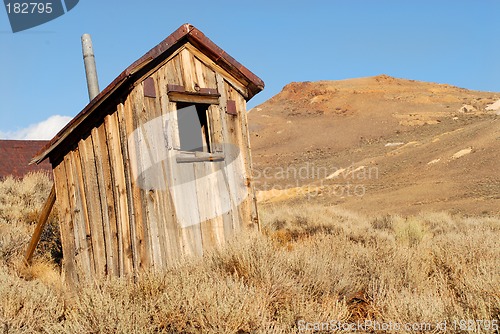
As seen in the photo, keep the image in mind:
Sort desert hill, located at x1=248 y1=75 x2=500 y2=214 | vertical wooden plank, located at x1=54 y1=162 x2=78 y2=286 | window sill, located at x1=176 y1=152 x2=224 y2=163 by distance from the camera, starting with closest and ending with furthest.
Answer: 1. window sill, located at x1=176 y1=152 x2=224 y2=163
2. vertical wooden plank, located at x1=54 y1=162 x2=78 y2=286
3. desert hill, located at x1=248 y1=75 x2=500 y2=214

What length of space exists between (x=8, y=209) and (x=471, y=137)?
25432mm

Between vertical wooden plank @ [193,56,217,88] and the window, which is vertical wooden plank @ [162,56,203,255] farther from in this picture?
the window

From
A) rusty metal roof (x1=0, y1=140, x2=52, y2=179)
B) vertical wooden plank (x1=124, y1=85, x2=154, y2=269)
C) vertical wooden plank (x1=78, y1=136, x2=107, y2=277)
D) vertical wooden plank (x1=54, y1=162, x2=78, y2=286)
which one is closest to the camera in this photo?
vertical wooden plank (x1=124, y1=85, x2=154, y2=269)

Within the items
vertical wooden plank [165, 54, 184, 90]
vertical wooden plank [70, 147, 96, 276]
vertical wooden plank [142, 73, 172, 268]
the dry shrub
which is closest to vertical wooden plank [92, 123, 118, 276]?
vertical wooden plank [70, 147, 96, 276]

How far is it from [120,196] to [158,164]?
65 centimetres

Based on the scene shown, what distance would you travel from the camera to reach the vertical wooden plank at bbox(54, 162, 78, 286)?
289 inches

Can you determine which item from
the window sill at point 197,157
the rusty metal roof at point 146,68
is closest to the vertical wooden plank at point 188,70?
the rusty metal roof at point 146,68

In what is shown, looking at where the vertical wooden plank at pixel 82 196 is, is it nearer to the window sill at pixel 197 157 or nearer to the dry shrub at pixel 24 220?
the window sill at pixel 197 157

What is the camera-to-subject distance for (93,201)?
6.98 m

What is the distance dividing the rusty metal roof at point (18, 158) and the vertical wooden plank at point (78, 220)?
9.39m

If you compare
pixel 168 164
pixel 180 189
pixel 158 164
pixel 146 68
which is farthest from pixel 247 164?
pixel 146 68

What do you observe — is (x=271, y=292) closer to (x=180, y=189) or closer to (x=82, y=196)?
(x=180, y=189)

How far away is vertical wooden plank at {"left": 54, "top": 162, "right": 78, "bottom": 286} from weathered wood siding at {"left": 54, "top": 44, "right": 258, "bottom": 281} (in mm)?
15

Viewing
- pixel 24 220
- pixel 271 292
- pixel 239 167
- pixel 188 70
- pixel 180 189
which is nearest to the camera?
pixel 271 292
